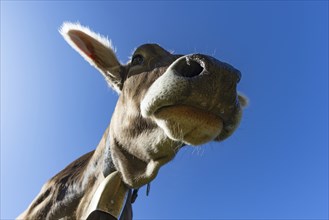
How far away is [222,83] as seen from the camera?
307 cm

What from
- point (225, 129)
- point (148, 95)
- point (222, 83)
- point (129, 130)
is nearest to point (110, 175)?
point (129, 130)

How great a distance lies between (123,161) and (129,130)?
343 millimetres

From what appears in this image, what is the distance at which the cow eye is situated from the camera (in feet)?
14.7

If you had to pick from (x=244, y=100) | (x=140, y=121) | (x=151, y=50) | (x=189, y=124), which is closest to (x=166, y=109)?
(x=189, y=124)

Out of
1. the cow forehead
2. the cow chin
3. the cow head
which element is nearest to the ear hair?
the cow head

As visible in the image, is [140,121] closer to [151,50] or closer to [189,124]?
[189,124]

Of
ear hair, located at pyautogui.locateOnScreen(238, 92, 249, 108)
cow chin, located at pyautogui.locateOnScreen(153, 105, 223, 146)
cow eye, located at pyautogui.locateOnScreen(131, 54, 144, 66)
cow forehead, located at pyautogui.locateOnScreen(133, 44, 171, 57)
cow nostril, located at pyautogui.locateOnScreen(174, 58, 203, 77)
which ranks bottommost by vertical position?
cow chin, located at pyautogui.locateOnScreen(153, 105, 223, 146)

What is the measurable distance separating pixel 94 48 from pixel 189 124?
2.42 metres

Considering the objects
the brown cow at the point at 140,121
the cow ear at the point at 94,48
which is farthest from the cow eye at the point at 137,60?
the cow ear at the point at 94,48

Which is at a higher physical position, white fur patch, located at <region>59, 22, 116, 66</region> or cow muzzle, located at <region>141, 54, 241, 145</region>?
white fur patch, located at <region>59, 22, 116, 66</region>

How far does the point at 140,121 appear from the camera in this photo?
3789mm

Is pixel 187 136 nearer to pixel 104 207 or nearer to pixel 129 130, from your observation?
pixel 129 130

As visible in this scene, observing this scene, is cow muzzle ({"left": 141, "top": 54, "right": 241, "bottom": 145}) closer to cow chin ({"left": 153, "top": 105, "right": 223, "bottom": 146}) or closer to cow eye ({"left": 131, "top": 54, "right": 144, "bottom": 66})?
cow chin ({"left": 153, "top": 105, "right": 223, "bottom": 146})

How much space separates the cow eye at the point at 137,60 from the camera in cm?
449
